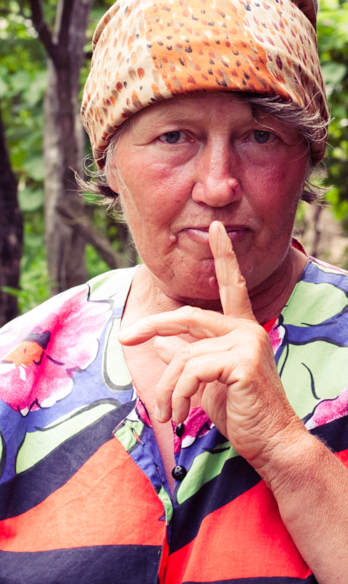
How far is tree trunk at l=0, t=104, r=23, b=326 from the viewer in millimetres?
3951

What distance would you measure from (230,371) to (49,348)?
2.80 ft

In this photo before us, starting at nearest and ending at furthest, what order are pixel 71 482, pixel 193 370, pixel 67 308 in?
pixel 193 370
pixel 71 482
pixel 67 308

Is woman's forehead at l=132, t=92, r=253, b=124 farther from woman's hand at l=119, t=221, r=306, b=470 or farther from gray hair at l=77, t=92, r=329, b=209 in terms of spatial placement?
woman's hand at l=119, t=221, r=306, b=470

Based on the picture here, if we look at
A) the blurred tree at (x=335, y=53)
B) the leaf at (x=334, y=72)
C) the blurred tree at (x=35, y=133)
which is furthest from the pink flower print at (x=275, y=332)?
the leaf at (x=334, y=72)

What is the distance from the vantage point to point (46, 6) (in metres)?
6.50

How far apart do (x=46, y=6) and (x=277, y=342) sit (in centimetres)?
629

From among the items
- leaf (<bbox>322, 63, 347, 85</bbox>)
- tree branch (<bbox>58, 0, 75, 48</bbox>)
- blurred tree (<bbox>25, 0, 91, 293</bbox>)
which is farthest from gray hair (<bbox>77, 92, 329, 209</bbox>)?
leaf (<bbox>322, 63, 347, 85</bbox>)

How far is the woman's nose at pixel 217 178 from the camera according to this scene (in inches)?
54.7

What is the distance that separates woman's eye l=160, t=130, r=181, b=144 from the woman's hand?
1.19ft

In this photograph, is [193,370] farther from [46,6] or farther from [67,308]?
[46,6]

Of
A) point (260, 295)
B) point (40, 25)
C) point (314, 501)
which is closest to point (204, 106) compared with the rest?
point (260, 295)

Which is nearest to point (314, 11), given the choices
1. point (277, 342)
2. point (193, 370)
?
point (277, 342)

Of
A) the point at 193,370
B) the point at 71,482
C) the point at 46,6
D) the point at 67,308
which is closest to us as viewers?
the point at 193,370

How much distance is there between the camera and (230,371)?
3.93 feet
